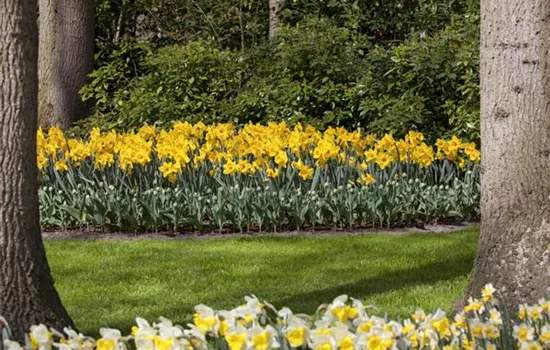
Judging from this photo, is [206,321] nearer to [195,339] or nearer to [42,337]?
[195,339]

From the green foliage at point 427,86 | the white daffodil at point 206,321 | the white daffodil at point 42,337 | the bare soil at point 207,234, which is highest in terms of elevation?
the green foliage at point 427,86

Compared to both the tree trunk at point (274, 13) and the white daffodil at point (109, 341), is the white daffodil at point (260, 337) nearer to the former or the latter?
the white daffodil at point (109, 341)

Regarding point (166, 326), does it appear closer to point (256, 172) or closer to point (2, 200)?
point (2, 200)

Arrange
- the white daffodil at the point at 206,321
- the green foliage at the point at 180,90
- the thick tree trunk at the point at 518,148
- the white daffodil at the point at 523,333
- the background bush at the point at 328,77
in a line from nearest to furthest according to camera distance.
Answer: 1. the white daffodil at the point at 206,321
2. the white daffodil at the point at 523,333
3. the thick tree trunk at the point at 518,148
4. the background bush at the point at 328,77
5. the green foliage at the point at 180,90

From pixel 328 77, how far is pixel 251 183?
3244 mm

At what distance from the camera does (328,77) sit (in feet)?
38.2

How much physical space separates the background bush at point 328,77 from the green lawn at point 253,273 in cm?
258

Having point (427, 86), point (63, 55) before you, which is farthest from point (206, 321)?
point (63, 55)

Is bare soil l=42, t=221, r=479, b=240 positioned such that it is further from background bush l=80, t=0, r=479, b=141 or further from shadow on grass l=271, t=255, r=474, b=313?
background bush l=80, t=0, r=479, b=141

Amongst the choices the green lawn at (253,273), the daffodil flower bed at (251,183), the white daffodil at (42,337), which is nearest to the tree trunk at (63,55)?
the daffodil flower bed at (251,183)

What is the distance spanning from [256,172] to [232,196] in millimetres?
517

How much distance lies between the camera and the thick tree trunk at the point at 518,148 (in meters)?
4.88

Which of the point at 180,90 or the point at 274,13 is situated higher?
the point at 274,13

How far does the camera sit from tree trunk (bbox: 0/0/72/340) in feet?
15.2
